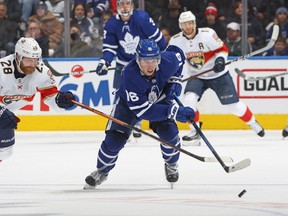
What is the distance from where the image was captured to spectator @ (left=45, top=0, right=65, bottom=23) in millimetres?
11133

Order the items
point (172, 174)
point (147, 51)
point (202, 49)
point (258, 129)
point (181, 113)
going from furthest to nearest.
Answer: point (258, 129)
point (202, 49)
point (172, 174)
point (181, 113)
point (147, 51)

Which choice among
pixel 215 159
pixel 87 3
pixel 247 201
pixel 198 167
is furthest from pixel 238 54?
pixel 247 201

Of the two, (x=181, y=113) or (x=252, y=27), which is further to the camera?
(x=252, y=27)

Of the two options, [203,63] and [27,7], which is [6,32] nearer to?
[27,7]

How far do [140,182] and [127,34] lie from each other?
2.79 m

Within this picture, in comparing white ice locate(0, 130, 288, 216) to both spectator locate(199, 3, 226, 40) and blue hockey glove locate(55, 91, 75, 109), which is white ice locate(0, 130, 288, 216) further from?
spectator locate(199, 3, 226, 40)

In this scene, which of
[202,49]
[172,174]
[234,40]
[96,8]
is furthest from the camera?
[96,8]

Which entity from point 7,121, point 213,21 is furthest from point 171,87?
point 213,21

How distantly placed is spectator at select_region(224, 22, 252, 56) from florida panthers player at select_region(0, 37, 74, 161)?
450 centimetres

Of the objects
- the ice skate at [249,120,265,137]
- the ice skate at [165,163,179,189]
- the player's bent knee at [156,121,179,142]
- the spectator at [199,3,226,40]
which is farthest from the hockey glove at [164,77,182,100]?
the spectator at [199,3,226,40]

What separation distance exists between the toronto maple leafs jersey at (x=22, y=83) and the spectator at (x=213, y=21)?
443cm

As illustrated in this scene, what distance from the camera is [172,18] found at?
1115 cm

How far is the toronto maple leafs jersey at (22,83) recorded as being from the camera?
6719 mm

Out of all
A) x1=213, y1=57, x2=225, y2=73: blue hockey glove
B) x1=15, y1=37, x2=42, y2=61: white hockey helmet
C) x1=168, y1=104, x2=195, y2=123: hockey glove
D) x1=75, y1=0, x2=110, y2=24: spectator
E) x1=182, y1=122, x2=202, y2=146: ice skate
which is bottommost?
x1=182, y1=122, x2=202, y2=146: ice skate
